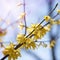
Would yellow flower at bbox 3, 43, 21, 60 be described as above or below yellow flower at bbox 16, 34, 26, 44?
below

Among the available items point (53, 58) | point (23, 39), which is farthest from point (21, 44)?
point (53, 58)

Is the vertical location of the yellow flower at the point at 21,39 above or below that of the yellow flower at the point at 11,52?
above

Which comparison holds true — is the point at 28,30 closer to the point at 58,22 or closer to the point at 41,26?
the point at 41,26

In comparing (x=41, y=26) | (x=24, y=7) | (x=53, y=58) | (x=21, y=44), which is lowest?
(x=53, y=58)

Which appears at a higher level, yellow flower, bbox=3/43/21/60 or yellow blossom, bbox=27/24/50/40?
yellow blossom, bbox=27/24/50/40

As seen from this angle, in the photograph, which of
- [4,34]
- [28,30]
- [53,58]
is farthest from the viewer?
[53,58]

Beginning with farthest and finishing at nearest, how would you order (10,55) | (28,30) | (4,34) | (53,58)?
(53,58) < (4,34) < (28,30) < (10,55)

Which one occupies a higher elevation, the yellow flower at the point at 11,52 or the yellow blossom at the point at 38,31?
the yellow blossom at the point at 38,31

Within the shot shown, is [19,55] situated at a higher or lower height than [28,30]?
lower

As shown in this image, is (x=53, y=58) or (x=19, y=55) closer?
(x=19, y=55)

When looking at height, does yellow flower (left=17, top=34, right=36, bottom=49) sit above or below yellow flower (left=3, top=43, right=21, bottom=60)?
above
